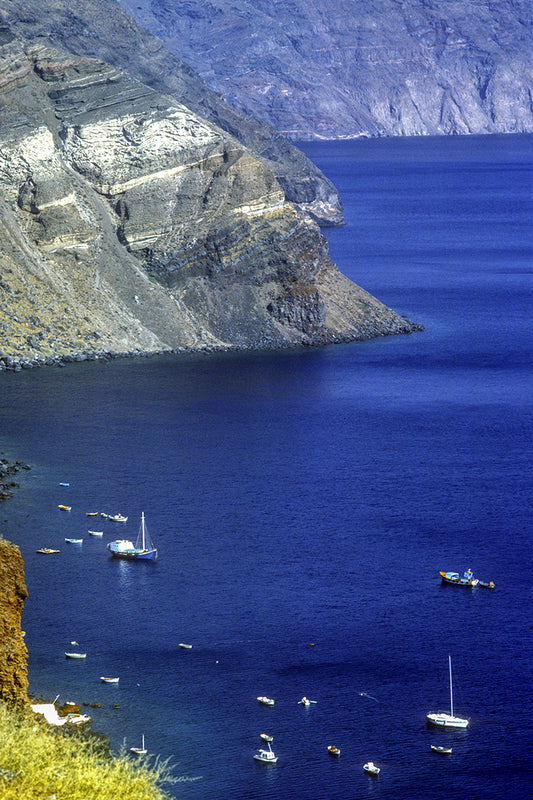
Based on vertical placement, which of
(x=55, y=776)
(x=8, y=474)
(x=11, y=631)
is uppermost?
(x=55, y=776)

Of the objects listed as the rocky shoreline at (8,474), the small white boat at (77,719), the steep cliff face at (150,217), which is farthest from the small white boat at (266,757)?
the steep cliff face at (150,217)

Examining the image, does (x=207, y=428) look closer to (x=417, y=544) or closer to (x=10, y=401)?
(x=10, y=401)

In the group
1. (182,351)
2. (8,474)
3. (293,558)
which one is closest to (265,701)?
(293,558)

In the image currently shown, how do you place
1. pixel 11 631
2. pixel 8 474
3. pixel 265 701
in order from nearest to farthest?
pixel 11 631 < pixel 265 701 < pixel 8 474

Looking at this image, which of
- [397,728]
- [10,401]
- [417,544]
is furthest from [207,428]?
[397,728]

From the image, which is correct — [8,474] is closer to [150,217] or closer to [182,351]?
[182,351]
